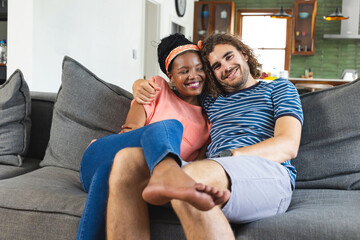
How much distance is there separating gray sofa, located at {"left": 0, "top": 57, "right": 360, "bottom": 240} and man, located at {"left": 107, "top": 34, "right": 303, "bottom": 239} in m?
0.09

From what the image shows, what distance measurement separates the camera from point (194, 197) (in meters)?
0.97

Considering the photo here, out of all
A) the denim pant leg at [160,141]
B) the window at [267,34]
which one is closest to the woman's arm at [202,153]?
the denim pant leg at [160,141]

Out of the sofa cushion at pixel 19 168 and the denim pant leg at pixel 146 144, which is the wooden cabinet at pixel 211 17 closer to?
the sofa cushion at pixel 19 168

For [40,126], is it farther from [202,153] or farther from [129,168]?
[129,168]

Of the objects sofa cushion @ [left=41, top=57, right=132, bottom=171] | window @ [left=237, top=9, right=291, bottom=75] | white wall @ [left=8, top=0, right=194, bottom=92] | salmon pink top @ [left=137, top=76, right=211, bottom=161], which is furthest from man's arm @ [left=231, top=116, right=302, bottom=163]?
window @ [left=237, top=9, right=291, bottom=75]

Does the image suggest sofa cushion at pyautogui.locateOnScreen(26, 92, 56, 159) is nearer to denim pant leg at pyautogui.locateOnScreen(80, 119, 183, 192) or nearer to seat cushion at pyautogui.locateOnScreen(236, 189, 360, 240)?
denim pant leg at pyautogui.locateOnScreen(80, 119, 183, 192)

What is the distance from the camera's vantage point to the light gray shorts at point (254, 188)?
1220mm

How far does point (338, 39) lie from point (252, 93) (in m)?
7.12

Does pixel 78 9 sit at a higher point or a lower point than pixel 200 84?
higher

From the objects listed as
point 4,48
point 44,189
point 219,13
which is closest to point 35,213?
point 44,189

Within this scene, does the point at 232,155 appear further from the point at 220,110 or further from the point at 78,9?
the point at 78,9

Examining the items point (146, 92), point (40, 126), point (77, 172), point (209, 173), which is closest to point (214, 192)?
point (209, 173)

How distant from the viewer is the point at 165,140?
1167 millimetres

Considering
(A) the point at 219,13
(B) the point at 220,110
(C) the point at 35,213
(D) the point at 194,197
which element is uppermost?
(A) the point at 219,13
